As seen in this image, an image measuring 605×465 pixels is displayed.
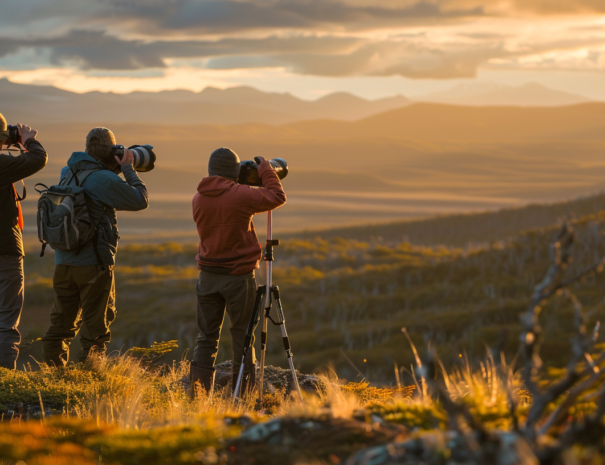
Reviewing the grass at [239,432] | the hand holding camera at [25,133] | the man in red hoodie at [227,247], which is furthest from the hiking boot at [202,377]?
the hand holding camera at [25,133]

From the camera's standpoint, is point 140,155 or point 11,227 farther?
point 140,155

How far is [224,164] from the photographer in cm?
556

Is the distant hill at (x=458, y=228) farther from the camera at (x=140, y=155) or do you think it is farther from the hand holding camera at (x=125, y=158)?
the hand holding camera at (x=125, y=158)

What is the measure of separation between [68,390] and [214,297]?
1.35 meters

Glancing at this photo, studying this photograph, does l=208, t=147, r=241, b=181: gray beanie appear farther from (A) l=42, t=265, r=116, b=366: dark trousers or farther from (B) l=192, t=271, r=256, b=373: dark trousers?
(A) l=42, t=265, r=116, b=366: dark trousers

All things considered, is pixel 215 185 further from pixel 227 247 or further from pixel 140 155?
pixel 140 155

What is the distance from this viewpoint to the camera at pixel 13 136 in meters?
5.78

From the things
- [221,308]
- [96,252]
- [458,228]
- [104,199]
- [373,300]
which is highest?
[104,199]

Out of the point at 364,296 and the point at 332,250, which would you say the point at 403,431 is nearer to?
the point at 364,296

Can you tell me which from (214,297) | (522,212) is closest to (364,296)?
(214,297)

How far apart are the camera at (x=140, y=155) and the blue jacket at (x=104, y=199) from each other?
0.13 meters

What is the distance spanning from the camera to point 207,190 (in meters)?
5.57

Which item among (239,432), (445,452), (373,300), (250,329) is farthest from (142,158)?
(373,300)

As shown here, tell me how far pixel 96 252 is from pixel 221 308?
114 cm
